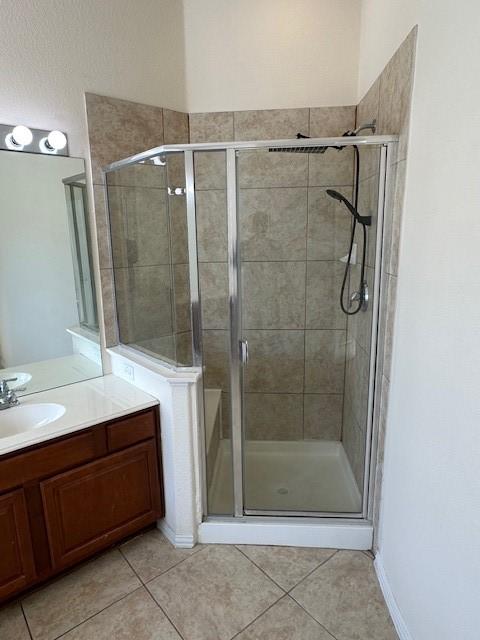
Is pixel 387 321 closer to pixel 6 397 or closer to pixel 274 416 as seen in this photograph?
pixel 274 416

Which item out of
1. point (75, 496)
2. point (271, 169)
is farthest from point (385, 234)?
point (75, 496)

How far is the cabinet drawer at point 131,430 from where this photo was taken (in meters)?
1.88

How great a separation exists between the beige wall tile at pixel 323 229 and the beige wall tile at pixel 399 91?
51 cm

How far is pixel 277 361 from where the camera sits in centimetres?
257

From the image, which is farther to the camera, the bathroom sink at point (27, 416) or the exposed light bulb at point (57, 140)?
the exposed light bulb at point (57, 140)

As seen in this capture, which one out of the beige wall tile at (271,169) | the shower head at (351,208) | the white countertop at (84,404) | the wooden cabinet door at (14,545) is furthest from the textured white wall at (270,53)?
the wooden cabinet door at (14,545)

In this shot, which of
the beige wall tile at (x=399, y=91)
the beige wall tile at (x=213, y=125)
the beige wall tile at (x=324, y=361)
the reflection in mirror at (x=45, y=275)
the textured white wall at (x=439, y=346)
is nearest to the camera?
the textured white wall at (x=439, y=346)

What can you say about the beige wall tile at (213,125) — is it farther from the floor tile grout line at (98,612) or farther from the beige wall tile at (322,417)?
the floor tile grout line at (98,612)

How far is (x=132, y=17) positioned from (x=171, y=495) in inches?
105

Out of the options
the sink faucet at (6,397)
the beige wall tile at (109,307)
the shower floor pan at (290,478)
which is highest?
the beige wall tile at (109,307)

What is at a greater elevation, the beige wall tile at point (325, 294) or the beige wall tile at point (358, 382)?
the beige wall tile at point (325, 294)

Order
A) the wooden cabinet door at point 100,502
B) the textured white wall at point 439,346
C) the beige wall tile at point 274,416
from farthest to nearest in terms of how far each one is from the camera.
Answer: the beige wall tile at point 274,416, the wooden cabinet door at point 100,502, the textured white wall at point 439,346

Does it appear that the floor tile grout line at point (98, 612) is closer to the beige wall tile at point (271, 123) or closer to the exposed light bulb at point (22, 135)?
the exposed light bulb at point (22, 135)

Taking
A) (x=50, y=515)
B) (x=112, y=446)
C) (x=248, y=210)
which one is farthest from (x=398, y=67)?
(x=50, y=515)
